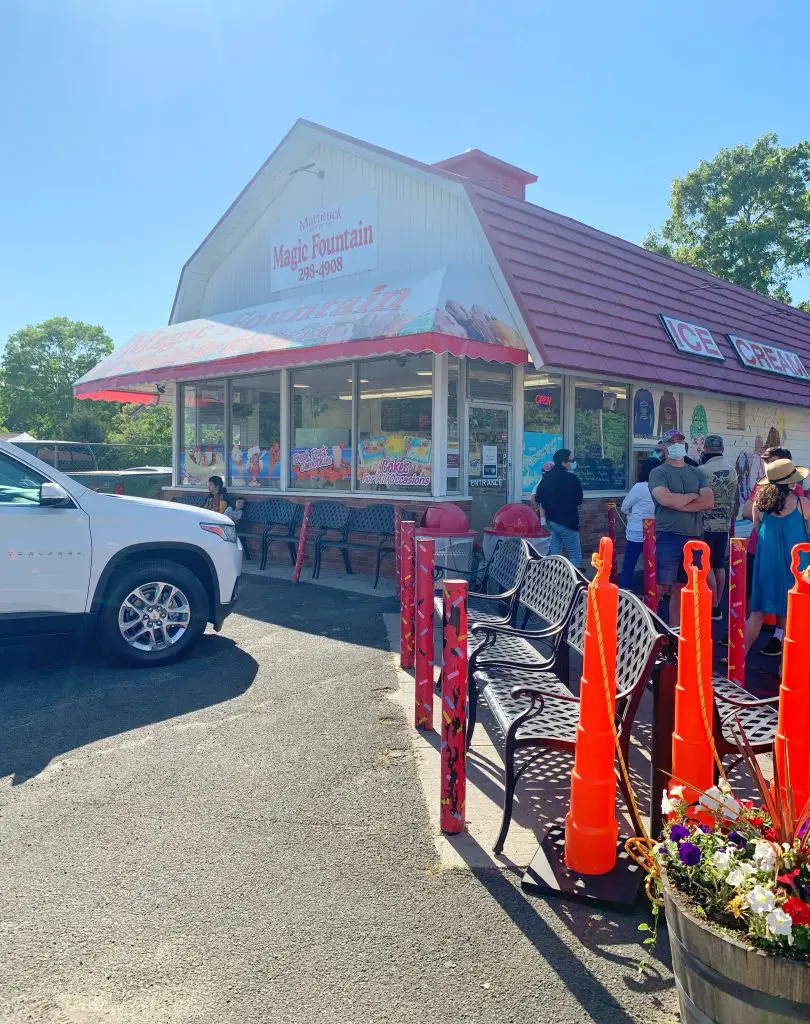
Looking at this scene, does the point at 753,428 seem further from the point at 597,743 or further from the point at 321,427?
the point at 597,743

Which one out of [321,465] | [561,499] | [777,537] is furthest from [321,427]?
[777,537]

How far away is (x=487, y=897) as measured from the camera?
10.3ft

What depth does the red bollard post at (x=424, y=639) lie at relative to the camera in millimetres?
4992

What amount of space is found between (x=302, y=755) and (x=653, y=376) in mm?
8994

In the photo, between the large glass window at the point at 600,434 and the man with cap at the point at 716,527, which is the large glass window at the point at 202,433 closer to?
the large glass window at the point at 600,434

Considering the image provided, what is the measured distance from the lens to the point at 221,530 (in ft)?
22.4

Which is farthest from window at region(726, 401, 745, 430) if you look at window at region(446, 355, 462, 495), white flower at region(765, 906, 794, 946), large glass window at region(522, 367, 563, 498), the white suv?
white flower at region(765, 906, 794, 946)

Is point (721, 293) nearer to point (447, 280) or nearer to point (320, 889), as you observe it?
point (447, 280)

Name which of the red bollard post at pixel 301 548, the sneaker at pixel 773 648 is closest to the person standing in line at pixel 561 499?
the sneaker at pixel 773 648

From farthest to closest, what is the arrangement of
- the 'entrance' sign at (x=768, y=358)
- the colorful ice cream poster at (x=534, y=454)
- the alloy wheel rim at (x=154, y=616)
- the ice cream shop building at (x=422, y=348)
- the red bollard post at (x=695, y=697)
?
the 'entrance' sign at (x=768, y=358), the colorful ice cream poster at (x=534, y=454), the ice cream shop building at (x=422, y=348), the alloy wheel rim at (x=154, y=616), the red bollard post at (x=695, y=697)

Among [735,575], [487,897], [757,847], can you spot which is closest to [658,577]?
[735,575]

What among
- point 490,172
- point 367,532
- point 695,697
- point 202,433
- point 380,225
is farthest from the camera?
point 490,172

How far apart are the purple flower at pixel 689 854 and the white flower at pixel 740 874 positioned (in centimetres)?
11

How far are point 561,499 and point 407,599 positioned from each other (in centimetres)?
389
